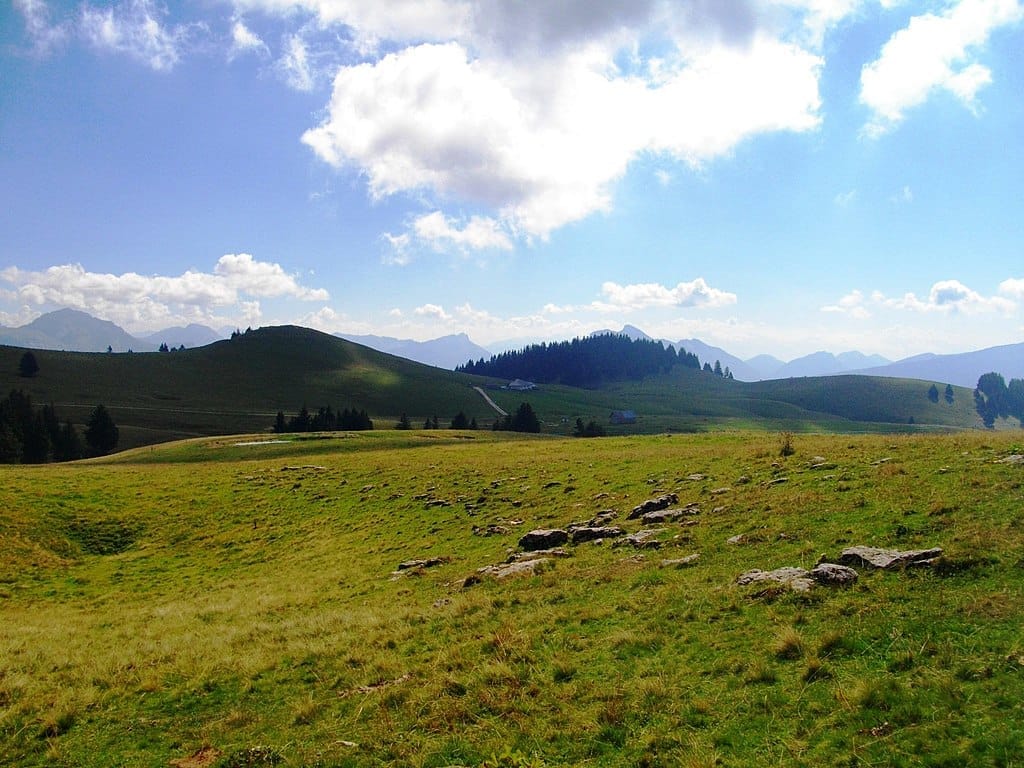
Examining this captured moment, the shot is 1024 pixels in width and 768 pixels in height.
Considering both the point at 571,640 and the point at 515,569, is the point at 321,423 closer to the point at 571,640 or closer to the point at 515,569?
the point at 515,569

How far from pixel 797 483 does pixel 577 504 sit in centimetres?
956

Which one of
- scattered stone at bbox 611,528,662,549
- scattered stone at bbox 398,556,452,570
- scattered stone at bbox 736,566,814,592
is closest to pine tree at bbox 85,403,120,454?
scattered stone at bbox 398,556,452,570

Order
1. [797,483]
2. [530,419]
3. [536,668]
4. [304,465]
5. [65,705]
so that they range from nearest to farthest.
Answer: [536,668] → [65,705] → [797,483] → [304,465] → [530,419]

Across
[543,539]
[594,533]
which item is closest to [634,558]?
[594,533]

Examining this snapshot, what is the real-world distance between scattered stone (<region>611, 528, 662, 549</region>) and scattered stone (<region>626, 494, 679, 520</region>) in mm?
2987

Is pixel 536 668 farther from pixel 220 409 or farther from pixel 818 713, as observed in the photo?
pixel 220 409

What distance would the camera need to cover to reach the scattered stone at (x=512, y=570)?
16.9m

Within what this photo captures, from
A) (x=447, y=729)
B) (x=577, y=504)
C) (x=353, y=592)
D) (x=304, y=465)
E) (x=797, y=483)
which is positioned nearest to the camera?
(x=447, y=729)

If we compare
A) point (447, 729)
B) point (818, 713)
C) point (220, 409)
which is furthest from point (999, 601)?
point (220, 409)

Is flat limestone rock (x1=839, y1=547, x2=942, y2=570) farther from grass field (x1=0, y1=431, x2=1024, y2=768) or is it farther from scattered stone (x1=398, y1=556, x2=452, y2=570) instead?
scattered stone (x1=398, y1=556, x2=452, y2=570)

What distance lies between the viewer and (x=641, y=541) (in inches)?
699

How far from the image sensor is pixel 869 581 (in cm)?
1121

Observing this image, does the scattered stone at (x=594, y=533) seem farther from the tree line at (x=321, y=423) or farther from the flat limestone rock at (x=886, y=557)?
the tree line at (x=321, y=423)

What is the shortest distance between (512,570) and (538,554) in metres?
1.61
